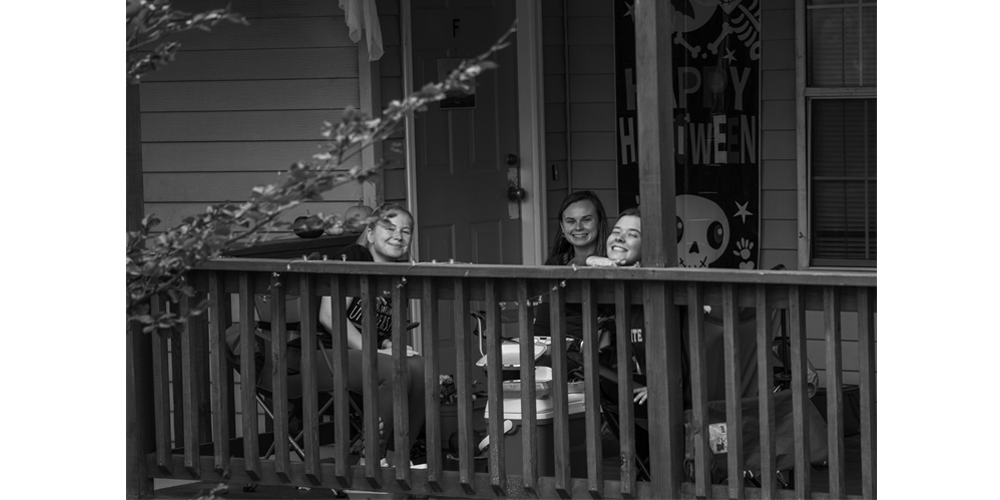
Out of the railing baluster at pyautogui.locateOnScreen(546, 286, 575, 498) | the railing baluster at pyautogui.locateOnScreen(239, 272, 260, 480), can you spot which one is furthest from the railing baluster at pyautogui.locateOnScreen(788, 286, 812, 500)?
the railing baluster at pyautogui.locateOnScreen(239, 272, 260, 480)

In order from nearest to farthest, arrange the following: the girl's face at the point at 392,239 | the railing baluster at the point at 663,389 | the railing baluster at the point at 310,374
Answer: the railing baluster at the point at 663,389, the railing baluster at the point at 310,374, the girl's face at the point at 392,239

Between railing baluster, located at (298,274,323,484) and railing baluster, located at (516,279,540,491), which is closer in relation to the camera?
railing baluster, located at (516,279,540,491)

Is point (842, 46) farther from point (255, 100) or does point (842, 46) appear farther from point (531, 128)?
point (255, 100)

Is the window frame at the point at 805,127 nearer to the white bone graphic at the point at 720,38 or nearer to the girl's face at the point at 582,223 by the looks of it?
the white bone graphic at the point at 720,38

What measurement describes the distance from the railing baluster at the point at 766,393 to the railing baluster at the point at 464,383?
0.92 meters

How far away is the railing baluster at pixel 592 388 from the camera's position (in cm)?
386

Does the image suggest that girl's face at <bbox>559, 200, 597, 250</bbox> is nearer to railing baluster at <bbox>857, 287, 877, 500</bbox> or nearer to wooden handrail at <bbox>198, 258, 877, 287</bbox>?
wooden handrail at <bbox>198, 258, 877, 287</bbox>

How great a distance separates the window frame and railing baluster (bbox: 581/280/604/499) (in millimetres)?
2212

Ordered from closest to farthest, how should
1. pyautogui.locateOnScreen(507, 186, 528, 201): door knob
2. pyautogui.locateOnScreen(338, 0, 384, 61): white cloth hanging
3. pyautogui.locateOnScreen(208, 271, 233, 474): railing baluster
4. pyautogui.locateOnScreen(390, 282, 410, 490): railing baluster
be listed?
pyautogui.locateOnScreen(390, 282, 410, 490): railing baluster → pyautogui.locateOnScreen(208, 271, 233, 474): railing baluster → pyautogui.locateOnScreen(338, 0, 384, 61): white cloth hanging → pyautogui.locateOnScreen(507, 186, 528, 201): door knob

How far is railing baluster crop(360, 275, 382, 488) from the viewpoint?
161 inches

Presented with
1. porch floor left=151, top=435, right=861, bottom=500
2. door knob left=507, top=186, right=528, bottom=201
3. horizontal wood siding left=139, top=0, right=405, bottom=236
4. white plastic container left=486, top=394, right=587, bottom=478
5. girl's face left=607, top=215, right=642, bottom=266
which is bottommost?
porch floor left=151, top=435, right=861, bottom=500

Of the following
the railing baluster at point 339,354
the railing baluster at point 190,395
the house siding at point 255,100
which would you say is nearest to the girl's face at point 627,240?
the railing baluster at point 339,354

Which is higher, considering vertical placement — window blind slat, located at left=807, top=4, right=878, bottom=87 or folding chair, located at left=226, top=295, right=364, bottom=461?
window blind slat, located at left=807, top=4, right=878, bottom=87
